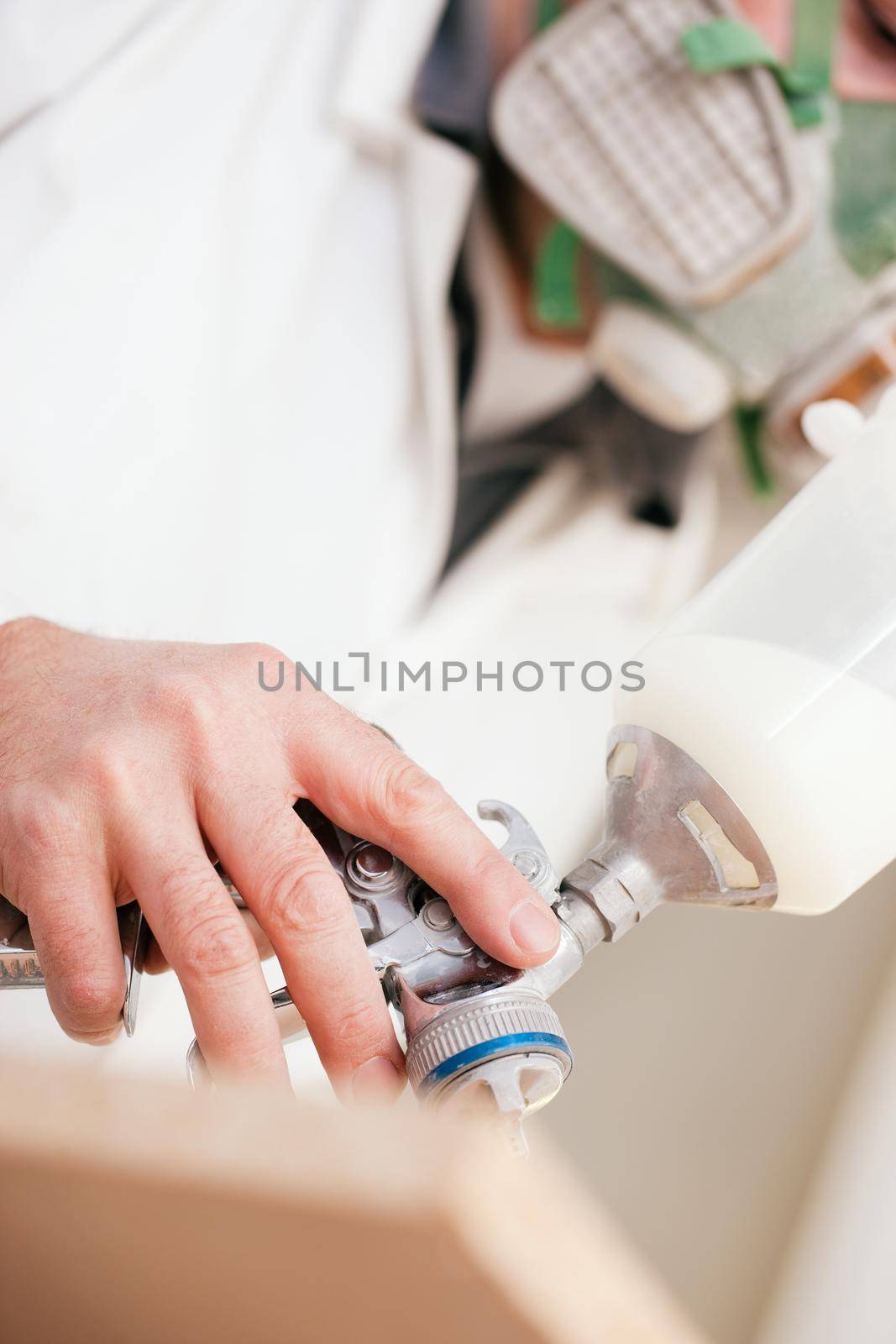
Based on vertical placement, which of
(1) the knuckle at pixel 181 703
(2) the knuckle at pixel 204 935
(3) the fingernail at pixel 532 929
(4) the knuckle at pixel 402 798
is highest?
(4) the knuckle at pixel 402 798

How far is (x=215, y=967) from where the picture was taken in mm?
328

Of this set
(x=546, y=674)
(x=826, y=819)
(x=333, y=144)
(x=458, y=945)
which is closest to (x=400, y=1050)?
(x=458, y=945)

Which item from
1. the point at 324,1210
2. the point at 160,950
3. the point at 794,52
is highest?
the point at 794,52

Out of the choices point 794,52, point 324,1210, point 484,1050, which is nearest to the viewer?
point 324,1210

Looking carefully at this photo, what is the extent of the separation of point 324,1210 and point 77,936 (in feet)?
0.67

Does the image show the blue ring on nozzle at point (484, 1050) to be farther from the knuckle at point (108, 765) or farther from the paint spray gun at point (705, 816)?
the knuckle at point (108, 765)

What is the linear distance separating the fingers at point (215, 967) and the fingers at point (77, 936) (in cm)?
2

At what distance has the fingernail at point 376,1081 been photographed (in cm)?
34

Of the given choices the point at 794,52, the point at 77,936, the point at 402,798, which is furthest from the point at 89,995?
the point at 794,52

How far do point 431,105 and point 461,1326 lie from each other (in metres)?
0.72

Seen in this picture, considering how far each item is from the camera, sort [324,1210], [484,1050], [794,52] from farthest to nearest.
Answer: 1. [794,52]
2. [484,1050]
3. [324,1210]

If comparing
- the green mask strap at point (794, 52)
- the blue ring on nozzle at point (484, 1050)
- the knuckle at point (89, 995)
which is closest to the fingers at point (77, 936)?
the knuckle at point (89, 995)

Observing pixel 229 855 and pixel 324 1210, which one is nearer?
pixel 324 1210

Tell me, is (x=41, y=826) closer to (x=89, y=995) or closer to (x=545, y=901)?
(x=89, y=995)
